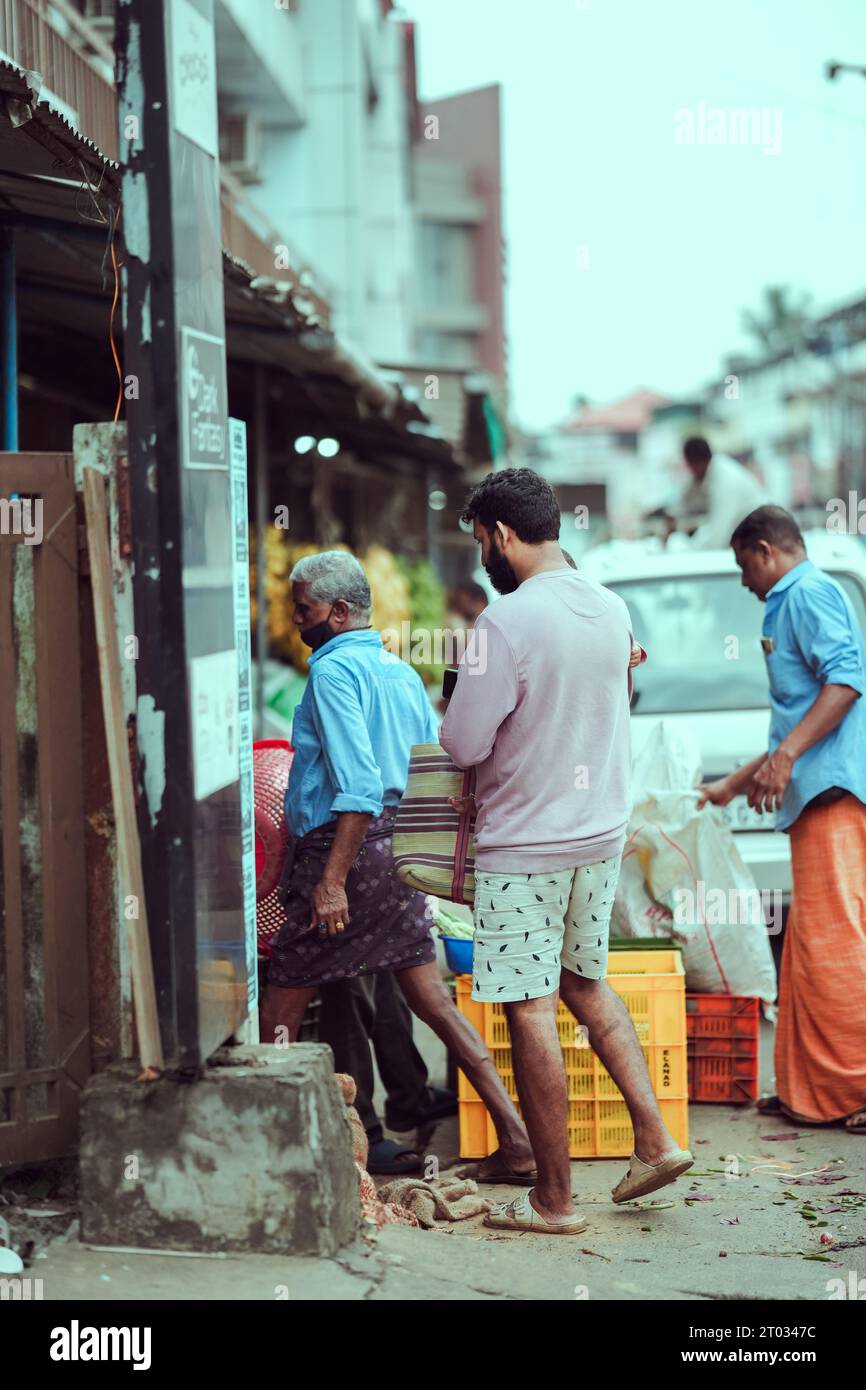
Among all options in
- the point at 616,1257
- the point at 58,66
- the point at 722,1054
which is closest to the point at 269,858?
the point at 616,1257

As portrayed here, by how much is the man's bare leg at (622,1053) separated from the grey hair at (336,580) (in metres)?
1.37

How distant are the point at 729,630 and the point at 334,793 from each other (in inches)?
149

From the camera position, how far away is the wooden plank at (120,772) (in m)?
3.57

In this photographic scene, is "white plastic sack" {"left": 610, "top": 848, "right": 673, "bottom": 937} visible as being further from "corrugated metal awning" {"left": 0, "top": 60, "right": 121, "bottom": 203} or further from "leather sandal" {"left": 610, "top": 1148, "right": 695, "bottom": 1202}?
"corrugated metal awning" {"left": 0, "top": 60, "right": 121, "bottom": 203}

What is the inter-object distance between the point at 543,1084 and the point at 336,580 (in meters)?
1.73

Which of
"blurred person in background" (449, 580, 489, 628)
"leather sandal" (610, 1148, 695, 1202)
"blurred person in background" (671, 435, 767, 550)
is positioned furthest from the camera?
"blurred person in background" (449, 580, 489, 628)

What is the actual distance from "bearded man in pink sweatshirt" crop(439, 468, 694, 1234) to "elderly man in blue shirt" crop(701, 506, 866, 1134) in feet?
4.21

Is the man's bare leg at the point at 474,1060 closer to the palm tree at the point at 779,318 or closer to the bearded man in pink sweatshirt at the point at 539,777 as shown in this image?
the bearded man in pink sweatshirt at the point at 539,777

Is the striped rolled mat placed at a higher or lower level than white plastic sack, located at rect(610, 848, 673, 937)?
higher

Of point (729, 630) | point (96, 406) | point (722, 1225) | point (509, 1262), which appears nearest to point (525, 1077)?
point (509, 1262)

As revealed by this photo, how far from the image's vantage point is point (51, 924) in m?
3.87

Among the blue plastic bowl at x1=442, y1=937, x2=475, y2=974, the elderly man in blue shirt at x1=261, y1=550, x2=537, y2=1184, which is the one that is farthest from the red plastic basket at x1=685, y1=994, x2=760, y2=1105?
the elderly man in blue shirt at x1=261, y1=550, x2=537, y2=1184

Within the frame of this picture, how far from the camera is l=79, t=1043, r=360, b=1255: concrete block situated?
3.57 m

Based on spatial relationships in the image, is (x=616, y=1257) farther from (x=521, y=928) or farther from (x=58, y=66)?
(x=58, y=66)
